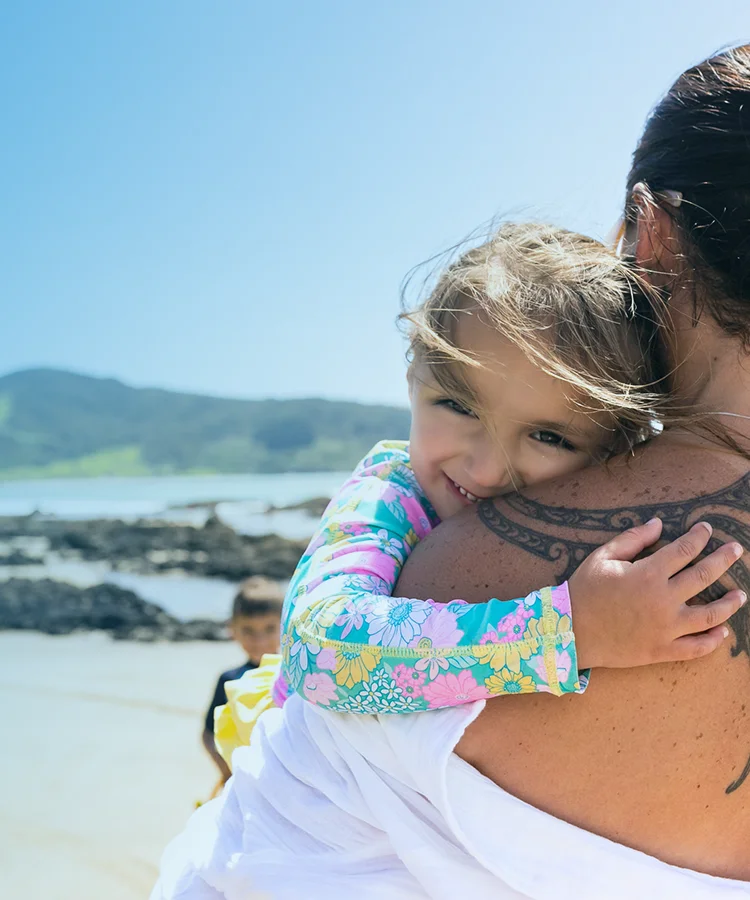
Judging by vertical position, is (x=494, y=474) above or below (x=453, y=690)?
above

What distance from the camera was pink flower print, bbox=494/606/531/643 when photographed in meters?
1.28

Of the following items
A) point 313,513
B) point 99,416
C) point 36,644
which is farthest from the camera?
point 99,416

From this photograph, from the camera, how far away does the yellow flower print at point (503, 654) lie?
4.14ft

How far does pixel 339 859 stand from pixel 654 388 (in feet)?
3.34

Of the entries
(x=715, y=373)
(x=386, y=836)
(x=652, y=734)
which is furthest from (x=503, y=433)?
(x=386, y=836)

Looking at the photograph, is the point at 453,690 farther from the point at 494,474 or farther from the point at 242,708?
the point at 242,708

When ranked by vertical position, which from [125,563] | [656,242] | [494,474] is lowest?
[125,563]

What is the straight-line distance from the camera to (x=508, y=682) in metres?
Result: 1.28

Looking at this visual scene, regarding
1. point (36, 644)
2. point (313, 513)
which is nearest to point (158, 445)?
point (313, 513)

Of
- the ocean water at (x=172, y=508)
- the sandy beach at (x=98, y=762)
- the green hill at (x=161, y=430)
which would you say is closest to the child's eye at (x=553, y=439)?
the sandy beach at (x=98, y=762)

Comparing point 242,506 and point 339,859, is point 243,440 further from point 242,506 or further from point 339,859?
point 339,859

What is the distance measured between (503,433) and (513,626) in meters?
0.57

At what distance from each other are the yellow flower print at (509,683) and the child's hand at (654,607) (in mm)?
86

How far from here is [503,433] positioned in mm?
1765
